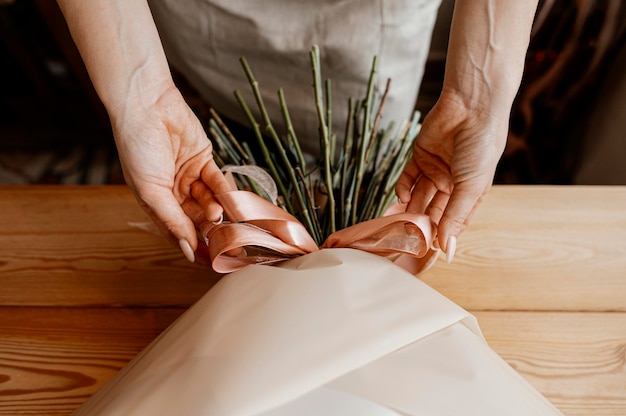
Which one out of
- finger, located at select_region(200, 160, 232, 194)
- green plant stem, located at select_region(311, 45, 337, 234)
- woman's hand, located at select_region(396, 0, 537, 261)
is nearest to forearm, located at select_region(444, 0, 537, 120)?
woman's hand, located at select_region(396, 0, 537, 261)

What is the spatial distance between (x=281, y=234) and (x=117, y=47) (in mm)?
243

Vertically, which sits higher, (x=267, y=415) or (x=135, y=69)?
(x=135, y=69)

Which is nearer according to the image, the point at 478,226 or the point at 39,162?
the point at 478,226

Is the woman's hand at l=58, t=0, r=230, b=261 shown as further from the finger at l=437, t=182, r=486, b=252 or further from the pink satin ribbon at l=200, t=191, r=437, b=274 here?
the finger at l=437, t=182, r=486, b=252

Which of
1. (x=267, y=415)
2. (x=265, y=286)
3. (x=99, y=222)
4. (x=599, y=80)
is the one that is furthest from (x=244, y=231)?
(x=599, y=80)

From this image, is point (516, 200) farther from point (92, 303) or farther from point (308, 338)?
point (92, 303)

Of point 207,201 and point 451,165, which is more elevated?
point 207,201

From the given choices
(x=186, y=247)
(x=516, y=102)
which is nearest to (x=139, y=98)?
(x=186, y=247)

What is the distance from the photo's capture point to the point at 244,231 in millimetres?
453

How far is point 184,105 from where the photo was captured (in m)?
0.53

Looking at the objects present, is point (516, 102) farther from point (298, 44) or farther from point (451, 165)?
point (451, 165)

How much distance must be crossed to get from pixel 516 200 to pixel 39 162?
133 cm

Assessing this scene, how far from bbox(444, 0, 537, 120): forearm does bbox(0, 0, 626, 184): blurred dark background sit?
25.9 inches

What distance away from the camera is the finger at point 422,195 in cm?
55
